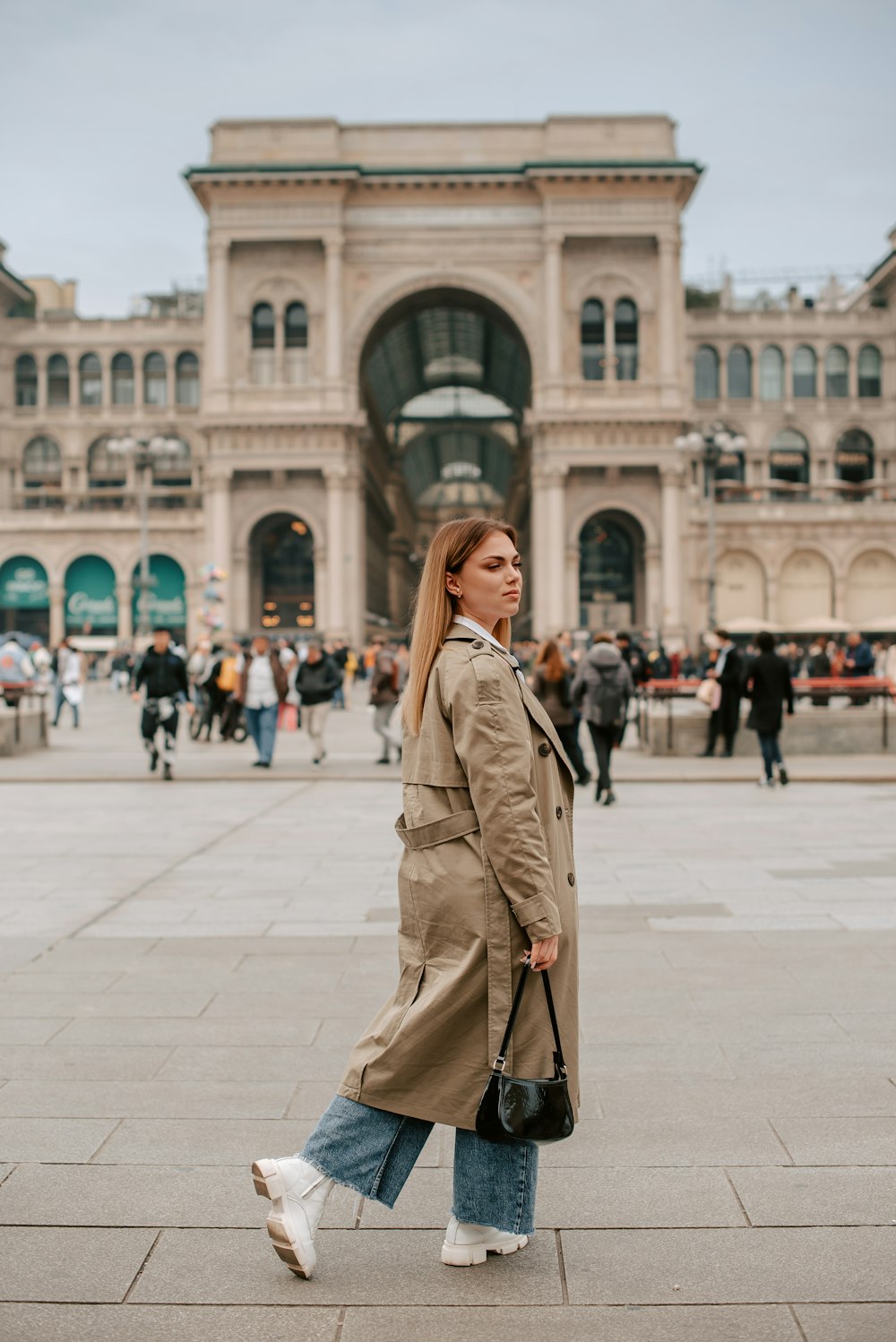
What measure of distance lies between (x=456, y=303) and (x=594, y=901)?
5319 centimetres

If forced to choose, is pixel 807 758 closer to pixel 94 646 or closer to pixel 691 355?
pixel 94 646

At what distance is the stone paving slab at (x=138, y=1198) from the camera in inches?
137

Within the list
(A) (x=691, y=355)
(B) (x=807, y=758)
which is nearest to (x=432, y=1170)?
(B) (x=807, y=758)

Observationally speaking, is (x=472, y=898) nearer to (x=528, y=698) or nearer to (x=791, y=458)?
(x=528, y=698)

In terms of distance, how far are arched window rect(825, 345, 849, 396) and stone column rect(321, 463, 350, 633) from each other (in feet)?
95.6

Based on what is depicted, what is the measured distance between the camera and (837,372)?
2768 inches

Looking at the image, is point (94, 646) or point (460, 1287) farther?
point (94, 646)

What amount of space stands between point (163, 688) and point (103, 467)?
5832 centimetres

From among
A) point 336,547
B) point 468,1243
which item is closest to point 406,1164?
point 468,1243

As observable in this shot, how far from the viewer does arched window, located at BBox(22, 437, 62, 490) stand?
7144 centimetres

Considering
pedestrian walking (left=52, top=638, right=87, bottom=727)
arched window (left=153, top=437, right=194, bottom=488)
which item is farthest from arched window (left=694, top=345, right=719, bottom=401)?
pedestrian walking (left=52, top=638, right=87, bottom=727)

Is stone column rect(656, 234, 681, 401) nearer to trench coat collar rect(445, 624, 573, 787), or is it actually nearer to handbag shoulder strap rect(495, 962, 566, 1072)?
trench coat collar rect(445, 624, 573, 787)

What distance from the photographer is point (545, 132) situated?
5531cm

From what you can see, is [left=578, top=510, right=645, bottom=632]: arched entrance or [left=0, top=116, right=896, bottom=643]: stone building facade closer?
[left=0, top=116, right=896, bottom=643]: stone building facade
